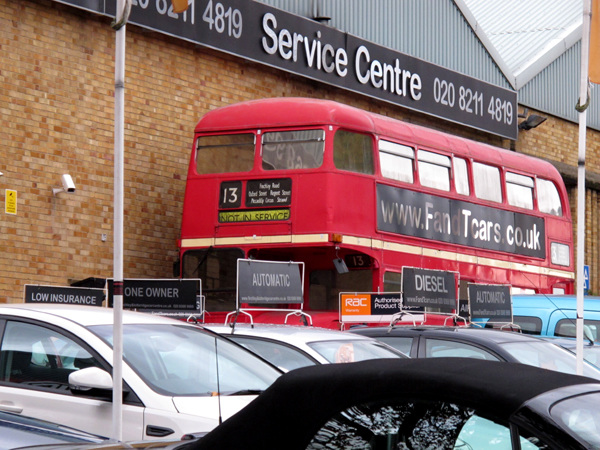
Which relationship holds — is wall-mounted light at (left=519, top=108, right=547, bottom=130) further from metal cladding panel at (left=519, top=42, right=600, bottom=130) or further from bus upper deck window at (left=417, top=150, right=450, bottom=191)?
bus upper deck window at (left=417, top=150, right=450, bottom=191)

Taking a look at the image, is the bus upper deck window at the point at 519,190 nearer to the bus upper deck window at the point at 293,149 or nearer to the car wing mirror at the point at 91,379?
the bus upper deck window at the point at 293,149

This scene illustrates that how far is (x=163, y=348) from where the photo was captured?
23.7ft

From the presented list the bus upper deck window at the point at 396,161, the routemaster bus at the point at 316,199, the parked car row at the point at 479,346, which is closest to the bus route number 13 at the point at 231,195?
the routemaster bus at the point at 316,199

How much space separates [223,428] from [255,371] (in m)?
3.44

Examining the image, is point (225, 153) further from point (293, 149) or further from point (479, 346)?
point (479, 346)

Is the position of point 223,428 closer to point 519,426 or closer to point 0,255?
point 519,426

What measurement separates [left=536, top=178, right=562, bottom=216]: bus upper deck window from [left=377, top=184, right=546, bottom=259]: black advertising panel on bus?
0.34 metres

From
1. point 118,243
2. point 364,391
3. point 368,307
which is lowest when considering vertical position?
point 364,391

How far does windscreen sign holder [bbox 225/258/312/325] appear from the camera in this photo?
13152 millimetres

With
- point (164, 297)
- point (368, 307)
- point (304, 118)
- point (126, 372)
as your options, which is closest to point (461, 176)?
point (304, 118)

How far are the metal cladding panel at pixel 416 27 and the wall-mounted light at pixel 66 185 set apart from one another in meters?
5.68

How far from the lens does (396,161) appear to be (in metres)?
18.2

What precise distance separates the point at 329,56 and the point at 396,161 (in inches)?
202

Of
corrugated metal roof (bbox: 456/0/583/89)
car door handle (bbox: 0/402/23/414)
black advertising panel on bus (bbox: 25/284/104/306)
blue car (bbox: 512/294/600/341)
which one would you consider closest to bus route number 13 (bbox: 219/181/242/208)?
black advertising panel on bus (bbox: 25/284/104/306)
